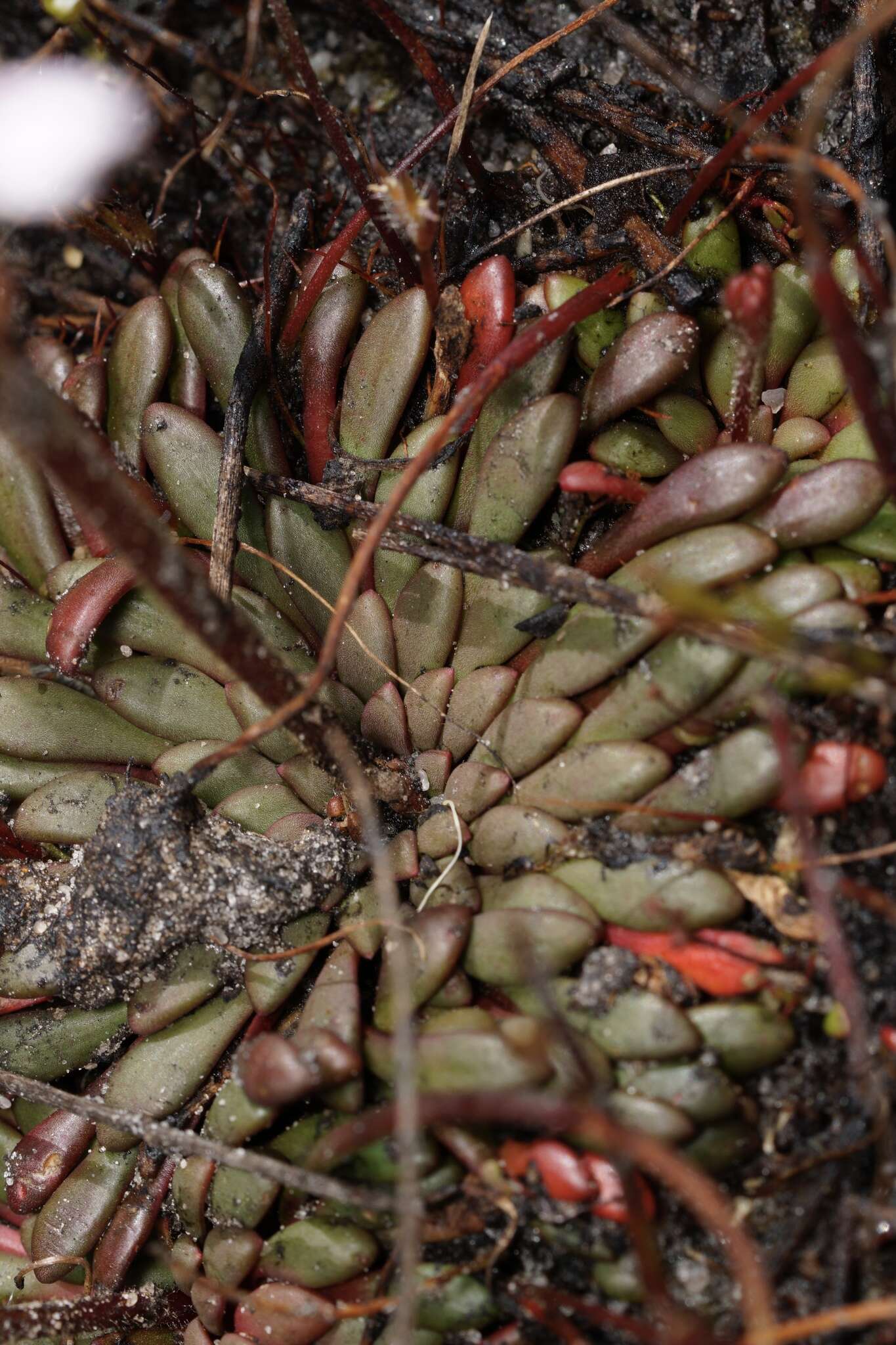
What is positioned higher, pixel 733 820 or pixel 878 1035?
pixel 733 820

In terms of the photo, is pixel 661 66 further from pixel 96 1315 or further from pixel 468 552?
pixel 96 1315

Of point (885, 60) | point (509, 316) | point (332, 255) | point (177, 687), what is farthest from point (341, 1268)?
point (885, 60)

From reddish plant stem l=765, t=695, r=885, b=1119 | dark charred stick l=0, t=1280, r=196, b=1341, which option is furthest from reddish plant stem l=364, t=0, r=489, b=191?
dark charred stick l=0, t=1280, r=196, b=1341

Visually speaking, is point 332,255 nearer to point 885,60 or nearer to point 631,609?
point 631,609

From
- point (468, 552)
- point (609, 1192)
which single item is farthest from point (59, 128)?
point (609, 1192)

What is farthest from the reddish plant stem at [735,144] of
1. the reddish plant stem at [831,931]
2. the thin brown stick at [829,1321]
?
the thin brown stick at [829,1321]

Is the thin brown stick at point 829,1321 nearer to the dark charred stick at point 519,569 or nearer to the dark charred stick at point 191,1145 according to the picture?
the dark charred stick at point 191,1145

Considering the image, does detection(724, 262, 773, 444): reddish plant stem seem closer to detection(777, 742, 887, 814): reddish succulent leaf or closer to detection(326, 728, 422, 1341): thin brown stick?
detection(777, 742, 887, 814): reddish succulent leaf

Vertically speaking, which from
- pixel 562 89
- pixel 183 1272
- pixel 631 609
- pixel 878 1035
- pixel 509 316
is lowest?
pixel 183 1272
